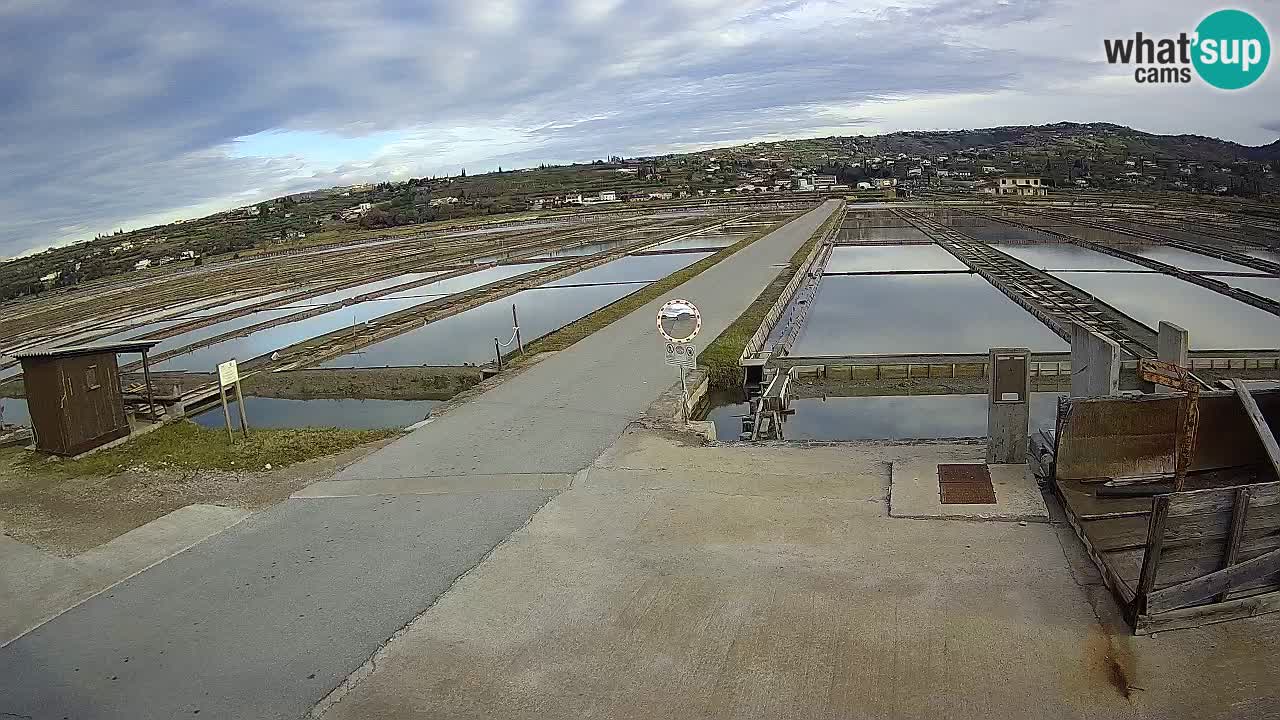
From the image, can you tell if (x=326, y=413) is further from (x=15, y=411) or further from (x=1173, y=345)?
(x=1173, y=345)

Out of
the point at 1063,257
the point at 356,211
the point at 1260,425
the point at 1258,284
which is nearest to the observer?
the point at 1260,425

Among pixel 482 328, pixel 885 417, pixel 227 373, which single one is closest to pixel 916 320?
pixel 885 417

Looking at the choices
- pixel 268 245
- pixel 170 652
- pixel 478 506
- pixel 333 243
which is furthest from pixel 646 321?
pixel 268 245

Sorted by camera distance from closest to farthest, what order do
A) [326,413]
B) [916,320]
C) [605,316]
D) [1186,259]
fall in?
[326,413] → [605,316] → [916,320] → [1186,259]

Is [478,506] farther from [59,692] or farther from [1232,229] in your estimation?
[1232,229]

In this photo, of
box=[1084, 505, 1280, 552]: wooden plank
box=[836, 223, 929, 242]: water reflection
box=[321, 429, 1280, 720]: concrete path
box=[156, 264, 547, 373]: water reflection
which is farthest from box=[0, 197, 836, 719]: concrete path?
box=[836, 223, 929, 242]: water reflection

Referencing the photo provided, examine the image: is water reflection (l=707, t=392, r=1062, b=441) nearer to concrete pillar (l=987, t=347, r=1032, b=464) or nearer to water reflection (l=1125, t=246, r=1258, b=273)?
concrete pillar (l=987, t=347, r=1032, b=464)

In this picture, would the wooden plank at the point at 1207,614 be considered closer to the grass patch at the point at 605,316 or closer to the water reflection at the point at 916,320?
the grass patch at the point at 605,316
